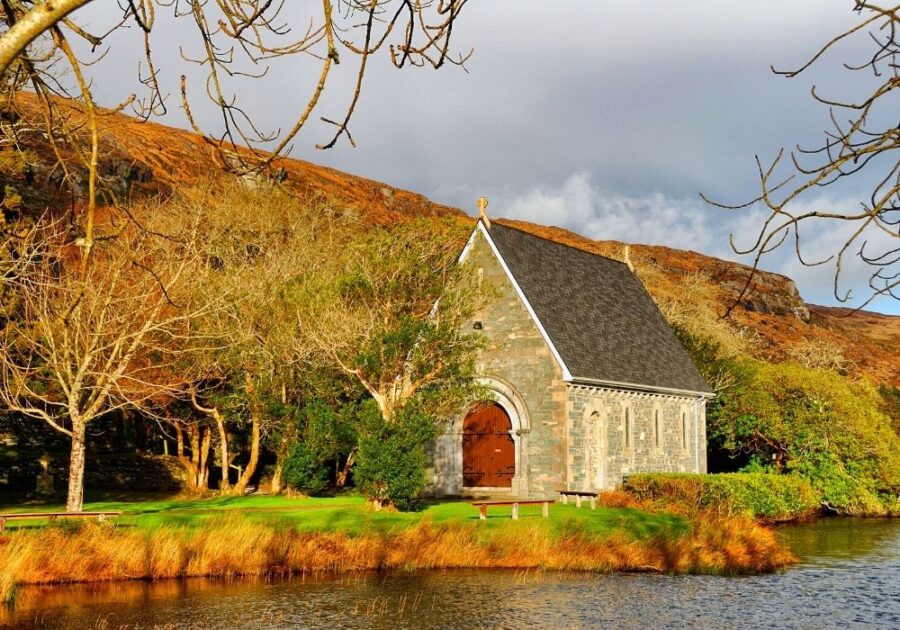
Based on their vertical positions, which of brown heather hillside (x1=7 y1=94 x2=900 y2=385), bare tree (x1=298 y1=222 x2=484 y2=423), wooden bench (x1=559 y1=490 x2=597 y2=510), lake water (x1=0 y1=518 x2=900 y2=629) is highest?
brown heather hillside (x1=7 y1=94 x2=900 y2=385)

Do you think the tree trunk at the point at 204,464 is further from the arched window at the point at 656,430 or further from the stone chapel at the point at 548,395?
the arched window at the point at 656,430

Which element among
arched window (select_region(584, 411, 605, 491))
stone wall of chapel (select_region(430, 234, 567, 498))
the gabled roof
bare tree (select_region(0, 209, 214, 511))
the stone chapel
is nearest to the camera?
bare tree (select_region(0, 209, 214, 511))

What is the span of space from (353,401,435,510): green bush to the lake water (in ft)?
17.3

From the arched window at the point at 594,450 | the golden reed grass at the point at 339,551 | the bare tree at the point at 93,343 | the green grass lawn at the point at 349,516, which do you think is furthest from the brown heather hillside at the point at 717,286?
the golden reed grass at the point at 339,551

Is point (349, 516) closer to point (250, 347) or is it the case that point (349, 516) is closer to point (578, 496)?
point (578, 496)

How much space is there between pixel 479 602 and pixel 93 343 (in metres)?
11.2

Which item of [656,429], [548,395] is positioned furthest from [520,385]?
[656,429]

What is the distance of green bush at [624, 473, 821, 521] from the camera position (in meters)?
29.6

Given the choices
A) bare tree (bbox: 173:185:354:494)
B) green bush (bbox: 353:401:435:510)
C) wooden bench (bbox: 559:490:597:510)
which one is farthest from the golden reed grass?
bare tree (bbox: 173:185:354:494)

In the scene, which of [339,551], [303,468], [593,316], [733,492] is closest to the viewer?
[339,551]

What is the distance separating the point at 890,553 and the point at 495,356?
43.8ft

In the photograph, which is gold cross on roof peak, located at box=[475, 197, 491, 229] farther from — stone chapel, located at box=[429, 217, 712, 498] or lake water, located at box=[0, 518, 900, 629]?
lake water, located at box=[0, 518, 900, 629]

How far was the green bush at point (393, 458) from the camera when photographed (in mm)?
25172

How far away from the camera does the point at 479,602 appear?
56.0 feet
